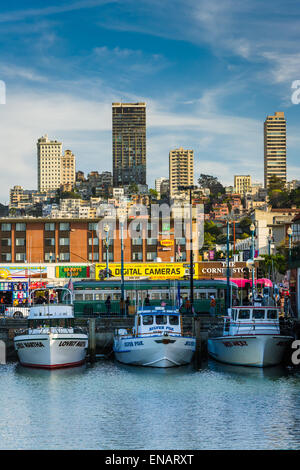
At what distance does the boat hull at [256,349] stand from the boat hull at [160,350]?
8.70ft

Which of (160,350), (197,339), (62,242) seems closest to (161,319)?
(160,350)

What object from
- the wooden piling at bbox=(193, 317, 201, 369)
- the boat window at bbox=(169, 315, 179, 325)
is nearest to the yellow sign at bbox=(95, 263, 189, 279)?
the wooden piling at bbox=(193, 317, 201, 369)

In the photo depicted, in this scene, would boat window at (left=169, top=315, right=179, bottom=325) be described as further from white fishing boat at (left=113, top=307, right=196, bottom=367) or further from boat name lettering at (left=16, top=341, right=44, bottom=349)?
boat name lettering at (left=16, top=341, right=44, bottom=349)

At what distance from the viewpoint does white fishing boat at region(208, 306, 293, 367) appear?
51875 mm

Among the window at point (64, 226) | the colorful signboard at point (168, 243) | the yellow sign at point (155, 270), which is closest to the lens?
the yellow sign at point (155, 270)

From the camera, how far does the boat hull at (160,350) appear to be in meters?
52.6

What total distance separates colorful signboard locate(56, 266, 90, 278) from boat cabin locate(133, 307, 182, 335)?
183ft

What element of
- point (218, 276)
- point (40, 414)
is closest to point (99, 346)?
point (40, 414)

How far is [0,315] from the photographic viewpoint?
6775cm

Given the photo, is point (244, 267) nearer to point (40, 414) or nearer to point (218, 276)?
point (218, 276)

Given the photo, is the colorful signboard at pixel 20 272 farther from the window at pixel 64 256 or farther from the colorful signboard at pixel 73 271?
the window at pixel 64 256

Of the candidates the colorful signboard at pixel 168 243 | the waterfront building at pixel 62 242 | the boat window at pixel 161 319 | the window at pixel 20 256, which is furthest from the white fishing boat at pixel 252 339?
the window at pixel 20 256

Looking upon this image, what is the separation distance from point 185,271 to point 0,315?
1303 inches

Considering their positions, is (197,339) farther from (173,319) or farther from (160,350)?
(160,350)
